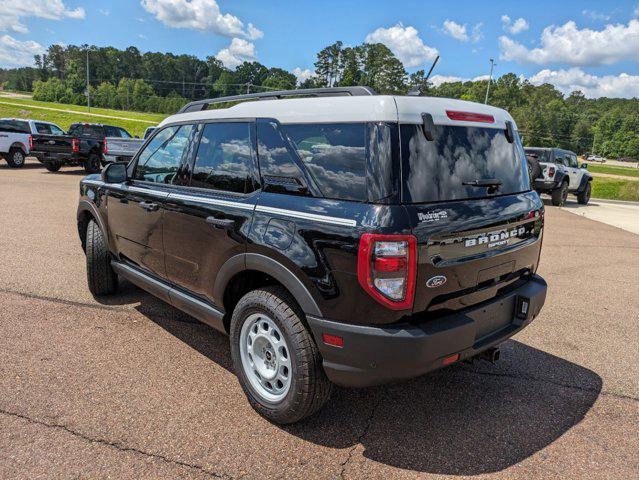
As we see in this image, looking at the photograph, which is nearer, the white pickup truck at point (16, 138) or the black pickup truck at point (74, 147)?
the black pickup truck at point (74, 147)

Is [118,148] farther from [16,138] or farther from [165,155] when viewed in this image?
[165,155]

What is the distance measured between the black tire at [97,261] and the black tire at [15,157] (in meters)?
16.8

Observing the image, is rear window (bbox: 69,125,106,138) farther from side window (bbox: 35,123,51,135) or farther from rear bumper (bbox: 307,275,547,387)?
rear bumper (bbox: 307,275,547,387)

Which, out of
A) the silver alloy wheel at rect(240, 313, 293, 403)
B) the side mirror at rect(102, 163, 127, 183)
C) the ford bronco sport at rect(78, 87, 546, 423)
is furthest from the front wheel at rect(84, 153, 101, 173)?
the silver alloy wheel at rect(240, 313, 293, 403)

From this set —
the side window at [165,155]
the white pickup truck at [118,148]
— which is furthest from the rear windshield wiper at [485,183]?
the white pickup truck at [118,148]

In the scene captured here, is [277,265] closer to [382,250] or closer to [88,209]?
[382,250]

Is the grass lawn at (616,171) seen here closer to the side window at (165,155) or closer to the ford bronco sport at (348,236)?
the ford bronco sport at (348,236)

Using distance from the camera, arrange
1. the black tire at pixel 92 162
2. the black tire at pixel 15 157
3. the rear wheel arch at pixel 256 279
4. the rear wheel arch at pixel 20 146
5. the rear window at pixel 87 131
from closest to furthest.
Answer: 1. the rear wheel arch at pixel 256 279
2. the black tire at pixel 92 162
3. the rear wheel arch at pixel 20 146
4. the black tire at pixel 15 157
5. the rear window at pixel 87 131

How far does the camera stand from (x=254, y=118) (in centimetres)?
309

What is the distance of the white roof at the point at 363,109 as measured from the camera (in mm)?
2459

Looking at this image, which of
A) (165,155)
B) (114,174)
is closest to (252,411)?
(165,155)

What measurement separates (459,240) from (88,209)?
3.91 m

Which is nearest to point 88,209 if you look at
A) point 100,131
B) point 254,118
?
point 254,118

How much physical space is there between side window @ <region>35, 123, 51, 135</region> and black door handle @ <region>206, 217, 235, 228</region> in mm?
19144
